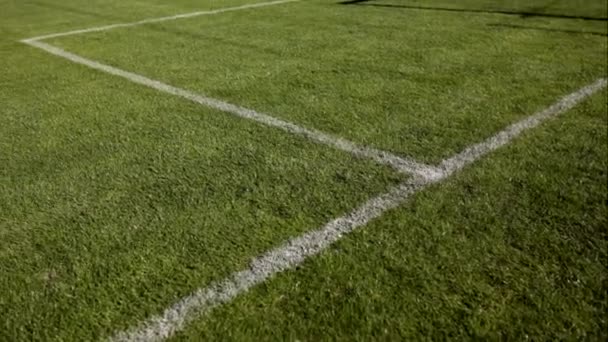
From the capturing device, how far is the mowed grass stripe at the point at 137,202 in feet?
7.63

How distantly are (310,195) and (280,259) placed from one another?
648 millimetres

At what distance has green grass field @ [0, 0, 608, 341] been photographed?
2174 mm

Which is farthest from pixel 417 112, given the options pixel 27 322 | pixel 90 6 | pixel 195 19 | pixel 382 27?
pixel 90 6

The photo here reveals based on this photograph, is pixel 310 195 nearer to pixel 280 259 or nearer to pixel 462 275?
pixel 280 259

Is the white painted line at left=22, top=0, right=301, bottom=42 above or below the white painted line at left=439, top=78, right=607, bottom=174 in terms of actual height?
above

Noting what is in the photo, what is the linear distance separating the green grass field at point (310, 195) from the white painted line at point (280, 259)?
0.14 feet

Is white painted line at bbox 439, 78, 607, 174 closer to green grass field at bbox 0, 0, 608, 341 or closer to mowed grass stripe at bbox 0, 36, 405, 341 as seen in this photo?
green grass field at bbox 0, 0, 608, 341

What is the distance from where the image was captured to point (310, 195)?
306cm

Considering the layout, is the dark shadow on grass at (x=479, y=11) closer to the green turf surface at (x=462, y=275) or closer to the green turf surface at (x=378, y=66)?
the green turf surface at (x=378, y=66)

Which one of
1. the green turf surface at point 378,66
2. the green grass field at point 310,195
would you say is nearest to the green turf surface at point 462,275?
the green grass field at point 310,195

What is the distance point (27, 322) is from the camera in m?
2.18

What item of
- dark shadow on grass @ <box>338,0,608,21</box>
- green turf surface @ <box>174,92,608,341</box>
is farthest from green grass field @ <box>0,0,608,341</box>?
dark shadow on grass @ <box>338,0,608,21</box>

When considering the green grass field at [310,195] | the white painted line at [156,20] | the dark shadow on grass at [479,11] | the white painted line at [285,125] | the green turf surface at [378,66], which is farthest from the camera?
the white painted line at [156,20]

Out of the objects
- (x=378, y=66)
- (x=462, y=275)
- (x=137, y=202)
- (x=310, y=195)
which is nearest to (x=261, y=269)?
(x=310, y=195)
